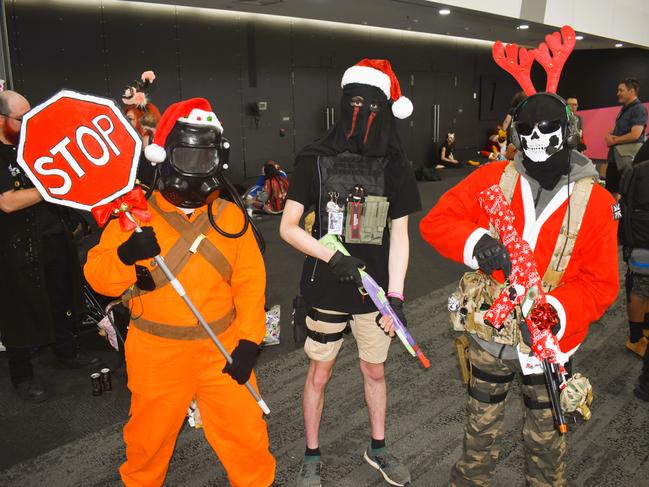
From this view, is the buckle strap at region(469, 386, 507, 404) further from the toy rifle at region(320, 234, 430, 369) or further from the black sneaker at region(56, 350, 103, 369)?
the black sneaker at region(56, 350, 103, 369)

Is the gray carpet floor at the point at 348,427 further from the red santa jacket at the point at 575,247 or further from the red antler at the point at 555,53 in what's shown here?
the red antler at the point at 555,53

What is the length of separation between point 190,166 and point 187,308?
512 millimetres

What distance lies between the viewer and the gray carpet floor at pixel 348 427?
2.61m

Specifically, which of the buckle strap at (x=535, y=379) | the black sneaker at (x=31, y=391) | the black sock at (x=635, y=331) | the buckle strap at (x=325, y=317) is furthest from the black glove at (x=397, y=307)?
the black sock at (x=635, y=331)

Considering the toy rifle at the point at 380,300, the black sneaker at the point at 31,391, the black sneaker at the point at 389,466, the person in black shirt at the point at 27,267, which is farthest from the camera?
the black sneaker at the point at 31,391

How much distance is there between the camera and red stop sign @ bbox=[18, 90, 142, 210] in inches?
67.2

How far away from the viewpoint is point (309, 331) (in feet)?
7.68

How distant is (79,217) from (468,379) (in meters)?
2.86

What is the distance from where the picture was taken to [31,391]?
327 centimetres

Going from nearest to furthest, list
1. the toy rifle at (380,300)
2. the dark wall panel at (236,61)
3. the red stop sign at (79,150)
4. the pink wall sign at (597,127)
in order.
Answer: the red stop sign at (79,150) < the toy rifle at (380,300) < the dark wall panel at (236,61) < the pink wall sign at (597,127)

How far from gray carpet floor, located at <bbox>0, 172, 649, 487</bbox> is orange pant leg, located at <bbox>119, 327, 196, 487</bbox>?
0.65 meters

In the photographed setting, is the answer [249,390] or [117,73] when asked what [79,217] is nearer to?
[249,390]

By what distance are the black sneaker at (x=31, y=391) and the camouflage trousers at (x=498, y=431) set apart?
248cm

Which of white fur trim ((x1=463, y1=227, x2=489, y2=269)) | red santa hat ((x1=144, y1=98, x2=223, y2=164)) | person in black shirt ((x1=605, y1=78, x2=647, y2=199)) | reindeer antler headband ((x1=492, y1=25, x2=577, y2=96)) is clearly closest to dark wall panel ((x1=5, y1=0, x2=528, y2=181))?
person in black shirt ((x1=605, y1=78, x2=647, y2=199))
